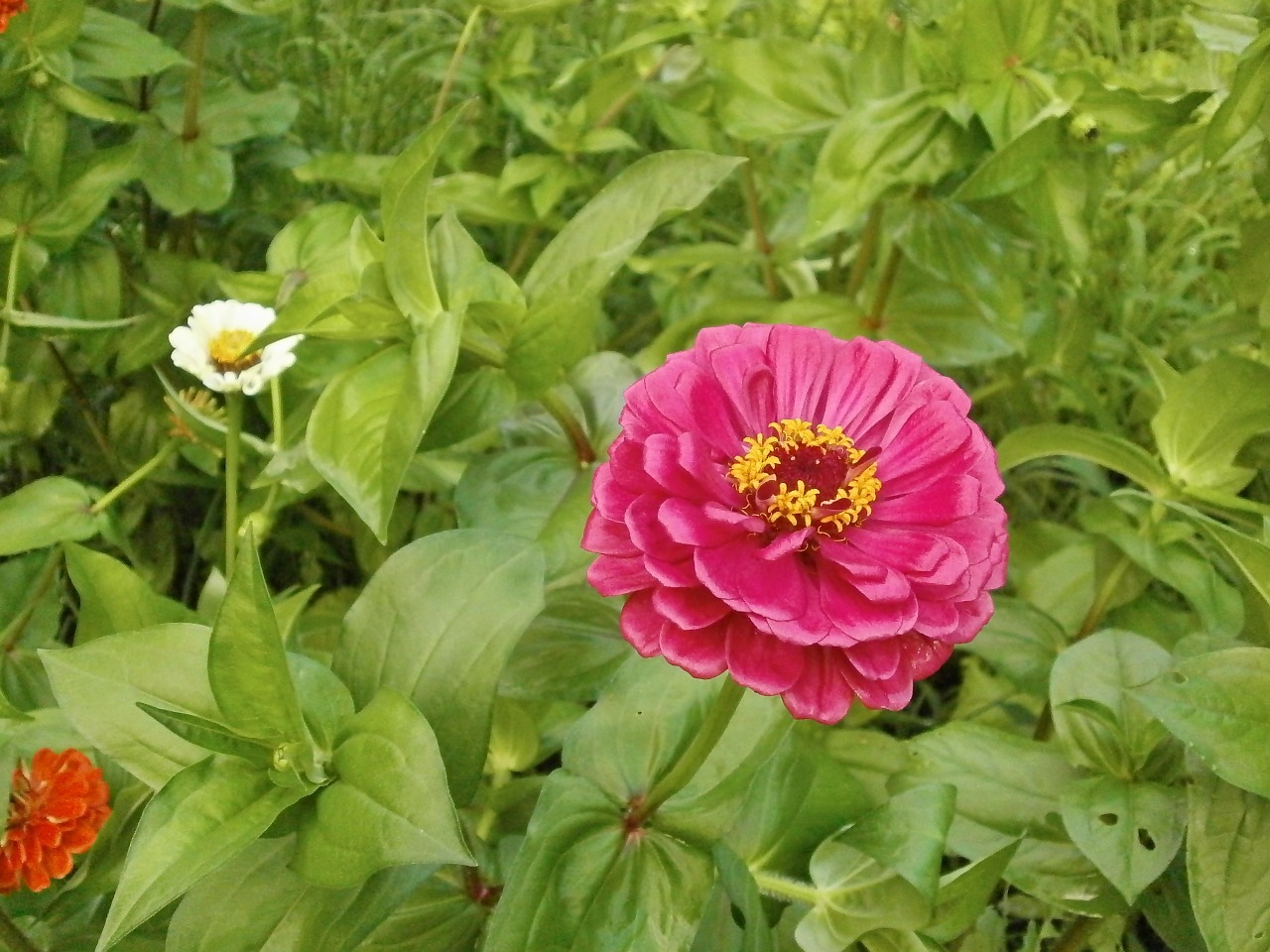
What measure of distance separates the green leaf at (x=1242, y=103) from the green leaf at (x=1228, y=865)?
403 mm

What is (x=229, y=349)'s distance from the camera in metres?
0.68

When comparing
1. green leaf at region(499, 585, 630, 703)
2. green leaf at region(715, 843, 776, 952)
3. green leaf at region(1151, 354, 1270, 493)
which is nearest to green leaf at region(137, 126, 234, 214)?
green leaf at region(499, 585, 630, 703)

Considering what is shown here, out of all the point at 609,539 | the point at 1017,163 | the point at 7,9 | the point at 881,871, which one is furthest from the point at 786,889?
the point at 7,9

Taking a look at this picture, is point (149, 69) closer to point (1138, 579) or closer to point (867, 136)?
point (867, 136)

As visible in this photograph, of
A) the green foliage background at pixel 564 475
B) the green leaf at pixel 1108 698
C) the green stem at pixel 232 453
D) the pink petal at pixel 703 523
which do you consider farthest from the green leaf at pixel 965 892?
the green stem at pixel 232 453

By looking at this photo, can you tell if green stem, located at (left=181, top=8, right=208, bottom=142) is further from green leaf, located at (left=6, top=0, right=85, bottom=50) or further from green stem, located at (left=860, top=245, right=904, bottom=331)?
green stem, located at (left=860, top=245, right=904, bottom=331)

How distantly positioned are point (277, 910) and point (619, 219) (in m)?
0.41

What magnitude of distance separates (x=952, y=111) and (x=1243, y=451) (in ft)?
1.42

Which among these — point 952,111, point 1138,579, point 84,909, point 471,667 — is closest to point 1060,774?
point 1138,579

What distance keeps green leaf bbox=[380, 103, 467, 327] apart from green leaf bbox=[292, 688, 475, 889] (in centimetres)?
23

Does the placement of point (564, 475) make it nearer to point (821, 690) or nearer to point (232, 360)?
point (232, 360)

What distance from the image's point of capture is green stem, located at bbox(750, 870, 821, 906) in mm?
599

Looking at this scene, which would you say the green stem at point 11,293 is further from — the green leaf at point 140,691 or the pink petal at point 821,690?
the pink petal at point 821,690

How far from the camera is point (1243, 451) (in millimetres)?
947
